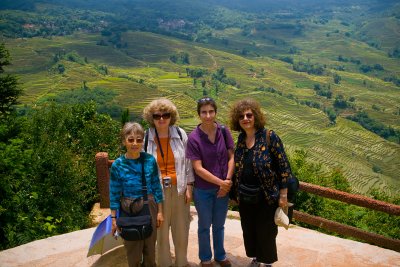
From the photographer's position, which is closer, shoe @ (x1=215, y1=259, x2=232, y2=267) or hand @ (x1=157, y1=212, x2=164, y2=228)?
hand @ (x1=157, y1=212, x2=164, y2=228)

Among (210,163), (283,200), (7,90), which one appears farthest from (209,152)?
(7,90)

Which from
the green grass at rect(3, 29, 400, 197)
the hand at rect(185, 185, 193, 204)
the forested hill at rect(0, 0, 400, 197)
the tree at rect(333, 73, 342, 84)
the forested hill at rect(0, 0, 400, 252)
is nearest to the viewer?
the hand at rect(185, 185, 193, 204)

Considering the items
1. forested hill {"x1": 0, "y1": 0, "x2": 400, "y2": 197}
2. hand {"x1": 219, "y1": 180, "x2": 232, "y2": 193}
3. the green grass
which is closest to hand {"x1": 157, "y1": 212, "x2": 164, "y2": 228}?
hand {"x1": 219, "y1": 180, "x2": 232, "y2": 193}

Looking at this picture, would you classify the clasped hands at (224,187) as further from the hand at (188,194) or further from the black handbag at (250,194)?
the hand at (188,194)

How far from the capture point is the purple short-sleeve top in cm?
316

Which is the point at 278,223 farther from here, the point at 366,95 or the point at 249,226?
the point at 366,95

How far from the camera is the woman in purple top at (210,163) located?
10.3ft

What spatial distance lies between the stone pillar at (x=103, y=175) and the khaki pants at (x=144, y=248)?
246 centimetres

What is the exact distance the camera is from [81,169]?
6410 mm

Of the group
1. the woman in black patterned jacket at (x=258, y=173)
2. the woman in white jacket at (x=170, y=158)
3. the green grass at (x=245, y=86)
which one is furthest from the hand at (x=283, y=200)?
the green grass at (x=245, y=86)

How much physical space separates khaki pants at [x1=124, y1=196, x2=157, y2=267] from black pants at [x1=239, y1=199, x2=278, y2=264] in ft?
2.37

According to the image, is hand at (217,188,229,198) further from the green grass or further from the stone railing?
the green grass

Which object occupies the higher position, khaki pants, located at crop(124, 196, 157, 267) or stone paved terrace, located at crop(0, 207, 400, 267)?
khaki pants, located at crop(124, 196, 157, 267)

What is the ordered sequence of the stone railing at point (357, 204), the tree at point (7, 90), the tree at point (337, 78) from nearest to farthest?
the stone railing at point (357, 204), the tree at point (7, 90), the tree at point (337, 78)
